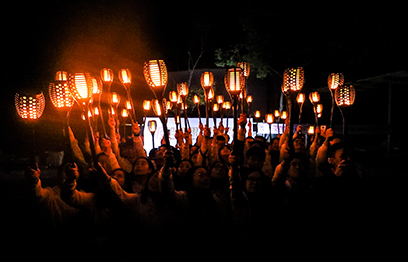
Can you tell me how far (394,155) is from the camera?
513 inches

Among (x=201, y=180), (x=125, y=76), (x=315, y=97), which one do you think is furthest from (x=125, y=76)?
(x=315, y=97)

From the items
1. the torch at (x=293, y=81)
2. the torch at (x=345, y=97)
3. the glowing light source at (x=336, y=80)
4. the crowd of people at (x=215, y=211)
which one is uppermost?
the glowing light source at (x=336, y=80)

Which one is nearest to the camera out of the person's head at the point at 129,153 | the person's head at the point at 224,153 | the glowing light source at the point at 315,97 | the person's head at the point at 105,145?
the person's head at the point at 224,153

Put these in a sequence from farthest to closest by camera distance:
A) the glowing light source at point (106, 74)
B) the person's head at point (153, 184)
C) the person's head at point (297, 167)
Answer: the glowing light source at point (106, 74) → the person's head at point (297, 167) → the person's head at point (153, 184)

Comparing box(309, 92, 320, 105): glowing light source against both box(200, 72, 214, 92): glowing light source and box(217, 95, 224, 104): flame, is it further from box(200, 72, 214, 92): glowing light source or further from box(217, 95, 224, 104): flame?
box(200, 72, 214, 92): glowing light source

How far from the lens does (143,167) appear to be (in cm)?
424

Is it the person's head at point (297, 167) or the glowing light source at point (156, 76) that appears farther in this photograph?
the person's head at point (297, 167)

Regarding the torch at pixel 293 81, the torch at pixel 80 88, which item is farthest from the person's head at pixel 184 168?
the torch at pixel 293 81

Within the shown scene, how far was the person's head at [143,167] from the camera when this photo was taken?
422 centimetres

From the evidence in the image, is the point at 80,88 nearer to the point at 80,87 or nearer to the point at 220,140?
the point at 80,87

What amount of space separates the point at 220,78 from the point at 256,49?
503 cm

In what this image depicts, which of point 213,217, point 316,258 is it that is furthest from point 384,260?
point 213,217

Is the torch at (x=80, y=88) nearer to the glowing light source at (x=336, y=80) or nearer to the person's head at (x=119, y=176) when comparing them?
the person's head at (x=119, y=176)

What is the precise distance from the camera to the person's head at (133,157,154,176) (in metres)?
4.22
